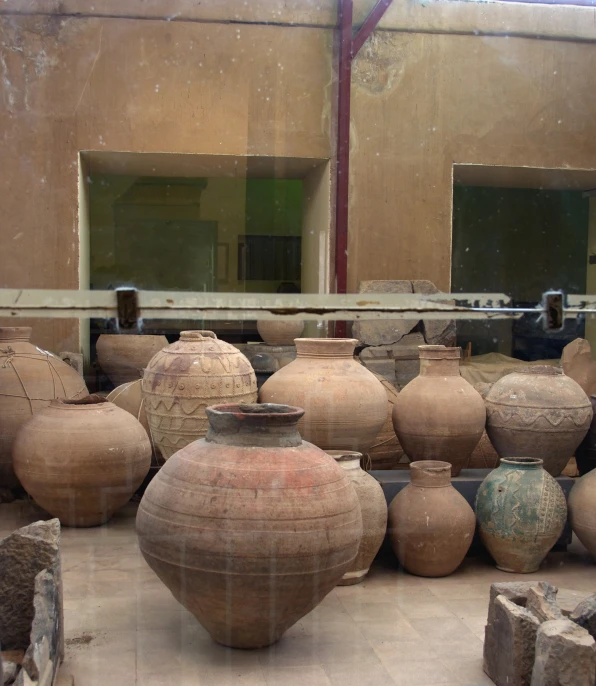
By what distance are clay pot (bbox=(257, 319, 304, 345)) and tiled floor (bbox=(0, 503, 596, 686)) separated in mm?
2080

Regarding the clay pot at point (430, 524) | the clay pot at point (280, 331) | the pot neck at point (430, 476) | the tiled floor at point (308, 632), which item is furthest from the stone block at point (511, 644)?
the clay pot at point (280, 331)

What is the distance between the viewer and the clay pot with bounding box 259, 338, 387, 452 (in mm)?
4352

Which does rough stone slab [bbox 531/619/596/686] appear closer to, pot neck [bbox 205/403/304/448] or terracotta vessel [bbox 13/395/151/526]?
pot neck [bbox 205/403/304/448]

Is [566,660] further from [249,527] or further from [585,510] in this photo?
[585,510]

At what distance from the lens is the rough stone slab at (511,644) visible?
2.84 m

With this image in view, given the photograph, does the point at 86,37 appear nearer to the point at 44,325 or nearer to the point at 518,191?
the point at 44,325

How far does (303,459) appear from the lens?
→ 3107 mm

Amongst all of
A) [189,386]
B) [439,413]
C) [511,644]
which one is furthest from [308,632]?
[189,386]

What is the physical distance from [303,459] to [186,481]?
1.51 ft

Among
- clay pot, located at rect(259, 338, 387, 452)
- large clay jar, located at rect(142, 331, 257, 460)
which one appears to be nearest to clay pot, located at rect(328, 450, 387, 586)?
clay pot, located at rect(259, 338, 387, 452)

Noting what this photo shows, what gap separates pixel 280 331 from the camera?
19.9 ft

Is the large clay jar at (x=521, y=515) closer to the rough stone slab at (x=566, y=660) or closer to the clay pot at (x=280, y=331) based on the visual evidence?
the rough stone slab at (x=566, y=660)

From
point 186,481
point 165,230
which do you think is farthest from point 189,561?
point 165,230

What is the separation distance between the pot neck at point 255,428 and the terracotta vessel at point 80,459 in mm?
1596
